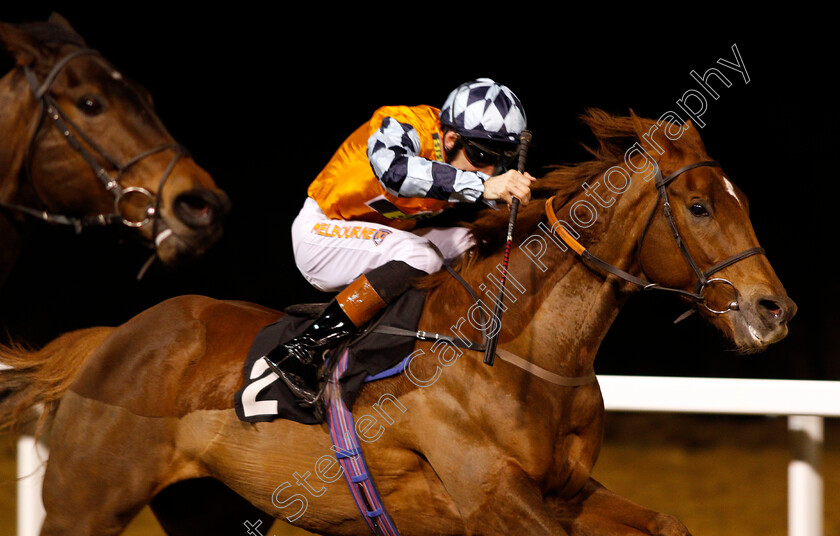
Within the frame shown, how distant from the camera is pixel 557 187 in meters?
2.73

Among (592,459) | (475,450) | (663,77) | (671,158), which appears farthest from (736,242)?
(663,77)

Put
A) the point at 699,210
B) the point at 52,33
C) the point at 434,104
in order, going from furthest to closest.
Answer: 1. the point at 434,104
2. the point at 699,210
3. the point at 52,33

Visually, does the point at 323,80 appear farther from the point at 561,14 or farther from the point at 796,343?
the point at 796,343

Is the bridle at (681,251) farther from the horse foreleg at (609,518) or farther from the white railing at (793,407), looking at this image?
the white railing at (793,407)

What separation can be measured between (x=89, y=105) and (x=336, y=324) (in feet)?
3.57

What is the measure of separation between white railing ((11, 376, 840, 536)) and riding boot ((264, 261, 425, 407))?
1.04 metres

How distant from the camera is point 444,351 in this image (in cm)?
266

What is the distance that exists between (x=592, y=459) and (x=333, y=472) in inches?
32.4

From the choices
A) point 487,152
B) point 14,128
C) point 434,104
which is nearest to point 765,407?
point 487,152

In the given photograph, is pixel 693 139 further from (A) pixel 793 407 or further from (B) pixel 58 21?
(B) pixel 58 21

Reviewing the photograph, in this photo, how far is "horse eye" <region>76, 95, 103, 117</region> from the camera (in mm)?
1968

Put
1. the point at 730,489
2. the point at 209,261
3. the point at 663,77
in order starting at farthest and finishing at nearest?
the point at 209,261, the point at 663,77, the point at 730,489

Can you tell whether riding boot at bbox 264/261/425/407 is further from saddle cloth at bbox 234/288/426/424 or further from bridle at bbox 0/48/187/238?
bridle at bbox 0/48/187/238

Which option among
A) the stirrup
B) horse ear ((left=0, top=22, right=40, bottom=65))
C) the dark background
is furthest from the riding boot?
the dark background
